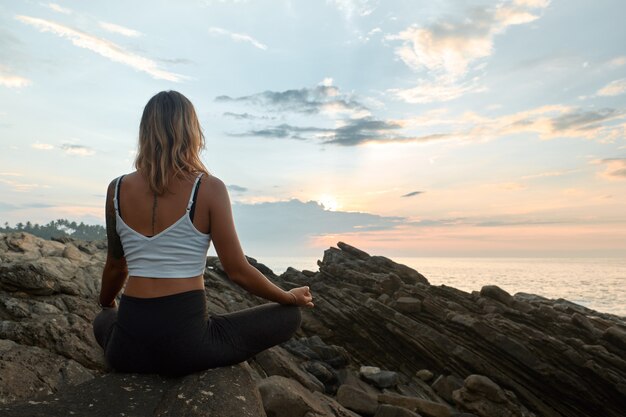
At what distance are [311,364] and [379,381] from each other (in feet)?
10.1

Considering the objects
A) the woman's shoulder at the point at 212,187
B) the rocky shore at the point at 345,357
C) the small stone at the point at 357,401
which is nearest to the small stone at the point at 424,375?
the rocky shore at the point at 345,357

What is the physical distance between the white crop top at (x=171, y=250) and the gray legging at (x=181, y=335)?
25cm

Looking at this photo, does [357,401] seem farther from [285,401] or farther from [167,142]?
[167,142]

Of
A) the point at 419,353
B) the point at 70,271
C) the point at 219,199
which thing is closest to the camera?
the point at 219,199

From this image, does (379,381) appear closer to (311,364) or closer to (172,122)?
(311,364)

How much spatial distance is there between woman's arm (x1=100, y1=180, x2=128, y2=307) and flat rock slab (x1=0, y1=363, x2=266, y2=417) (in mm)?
1272

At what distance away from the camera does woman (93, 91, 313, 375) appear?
14.6 feet

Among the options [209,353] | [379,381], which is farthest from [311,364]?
[209,353]

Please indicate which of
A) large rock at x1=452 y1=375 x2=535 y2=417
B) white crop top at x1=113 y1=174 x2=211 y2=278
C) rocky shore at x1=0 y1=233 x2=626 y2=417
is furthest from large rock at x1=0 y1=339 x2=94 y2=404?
large rock at x1=452 y1=375 x2=535 y2=417

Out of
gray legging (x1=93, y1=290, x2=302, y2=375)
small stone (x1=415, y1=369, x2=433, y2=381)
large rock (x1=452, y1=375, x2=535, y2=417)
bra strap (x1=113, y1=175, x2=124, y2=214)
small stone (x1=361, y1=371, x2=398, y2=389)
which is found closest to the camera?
gray legging (x1=93, y1=290, x2=302, y2=375)

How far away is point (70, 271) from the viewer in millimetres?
10711

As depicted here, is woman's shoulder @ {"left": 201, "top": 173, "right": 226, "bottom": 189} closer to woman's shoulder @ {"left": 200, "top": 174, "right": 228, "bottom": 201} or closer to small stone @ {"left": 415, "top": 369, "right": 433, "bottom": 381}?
woman's shoulder @ {"left": 200, "top": 174, "right": 228, "bottom": 201}

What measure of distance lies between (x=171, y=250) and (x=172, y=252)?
0.9 inches

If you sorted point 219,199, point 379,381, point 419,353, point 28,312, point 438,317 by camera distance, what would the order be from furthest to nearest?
point 438,317, point 419,353, point 379,381, point 28,312, point 219,199
